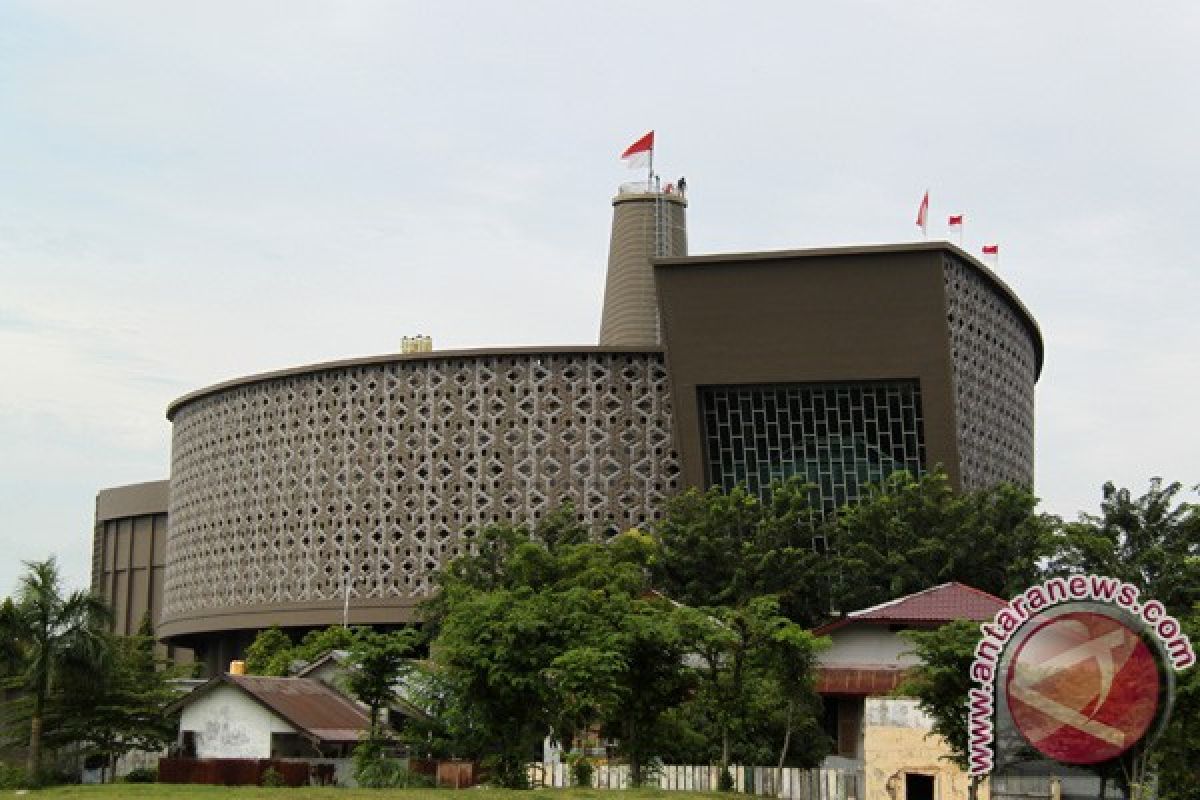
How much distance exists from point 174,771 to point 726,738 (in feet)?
46.5

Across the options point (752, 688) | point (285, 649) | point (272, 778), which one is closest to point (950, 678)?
point (752, 688)

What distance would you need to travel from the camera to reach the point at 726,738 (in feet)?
143

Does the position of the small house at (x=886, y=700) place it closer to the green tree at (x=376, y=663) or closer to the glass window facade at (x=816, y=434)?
the green tree at (x=376, y=663)

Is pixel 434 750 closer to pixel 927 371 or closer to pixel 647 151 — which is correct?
pixel 927 371

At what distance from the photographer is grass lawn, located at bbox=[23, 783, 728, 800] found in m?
34.3

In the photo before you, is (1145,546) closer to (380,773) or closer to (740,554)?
(740,554)

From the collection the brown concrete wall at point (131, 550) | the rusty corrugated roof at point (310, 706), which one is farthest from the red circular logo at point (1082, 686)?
the brown concrete wall at point (131, 550)

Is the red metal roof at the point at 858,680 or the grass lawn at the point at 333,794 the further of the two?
the red metal roof at the point at 858,680

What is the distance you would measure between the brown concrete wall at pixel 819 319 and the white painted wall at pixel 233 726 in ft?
117

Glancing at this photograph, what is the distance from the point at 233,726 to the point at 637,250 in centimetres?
5836

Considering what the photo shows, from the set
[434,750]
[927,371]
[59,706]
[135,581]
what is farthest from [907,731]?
[135,581]

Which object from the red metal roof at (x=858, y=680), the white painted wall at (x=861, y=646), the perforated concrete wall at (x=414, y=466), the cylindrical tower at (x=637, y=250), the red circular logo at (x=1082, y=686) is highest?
the cylindrical tower at (x=637, y=250)

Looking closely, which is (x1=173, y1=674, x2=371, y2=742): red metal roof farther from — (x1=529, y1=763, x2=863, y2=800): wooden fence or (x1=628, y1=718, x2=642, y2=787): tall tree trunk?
(x1=628, y1=718, x2=642, y2=787): tall tree trunk

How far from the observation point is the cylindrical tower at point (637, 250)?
337 ft
